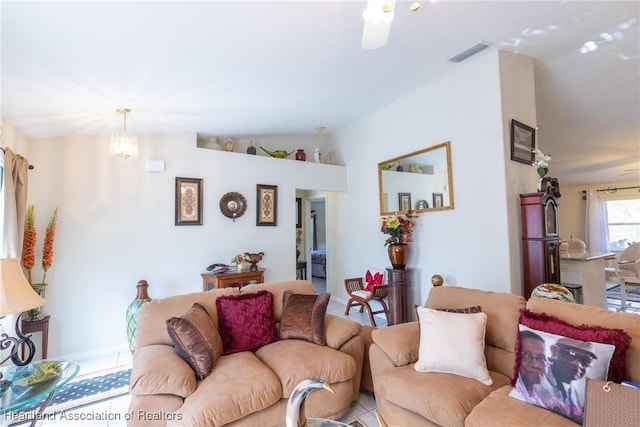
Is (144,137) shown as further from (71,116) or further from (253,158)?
(253,158)

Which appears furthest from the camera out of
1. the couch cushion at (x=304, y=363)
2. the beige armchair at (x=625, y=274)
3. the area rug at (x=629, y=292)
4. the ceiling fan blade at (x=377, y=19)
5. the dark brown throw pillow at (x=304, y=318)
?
the area rug at (x=629, y=292)

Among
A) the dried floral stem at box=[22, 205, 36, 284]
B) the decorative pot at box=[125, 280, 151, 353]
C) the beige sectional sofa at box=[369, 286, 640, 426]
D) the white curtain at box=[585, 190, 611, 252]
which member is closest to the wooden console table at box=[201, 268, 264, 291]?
the decorative pot at box=[125, 280, 151, 353]

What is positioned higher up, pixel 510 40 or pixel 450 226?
pixel 510 40

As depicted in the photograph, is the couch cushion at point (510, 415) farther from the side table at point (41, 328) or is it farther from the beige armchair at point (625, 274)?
the beige armchair at point (625, 274)

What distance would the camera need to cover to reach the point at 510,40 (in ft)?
9.46

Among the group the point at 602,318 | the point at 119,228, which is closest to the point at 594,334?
the point at 602,318

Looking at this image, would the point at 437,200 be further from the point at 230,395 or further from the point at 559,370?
the point at 230,395

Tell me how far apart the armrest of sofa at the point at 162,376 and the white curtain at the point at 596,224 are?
405 inches

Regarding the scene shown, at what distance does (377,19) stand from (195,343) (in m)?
2.08

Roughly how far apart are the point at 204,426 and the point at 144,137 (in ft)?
11.5

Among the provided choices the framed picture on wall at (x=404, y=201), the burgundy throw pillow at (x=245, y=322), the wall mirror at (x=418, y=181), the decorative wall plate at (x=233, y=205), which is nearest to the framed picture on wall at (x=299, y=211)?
the decorative wall plate at (x=233, y=205)

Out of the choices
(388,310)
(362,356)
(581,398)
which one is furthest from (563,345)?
(388,310)

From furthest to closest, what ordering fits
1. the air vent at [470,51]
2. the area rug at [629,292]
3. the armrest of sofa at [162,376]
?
the area rug at [629,292] < the air vent at [470,51] < the armrest of sofa at [162,376]

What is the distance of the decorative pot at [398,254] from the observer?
3953 mm
